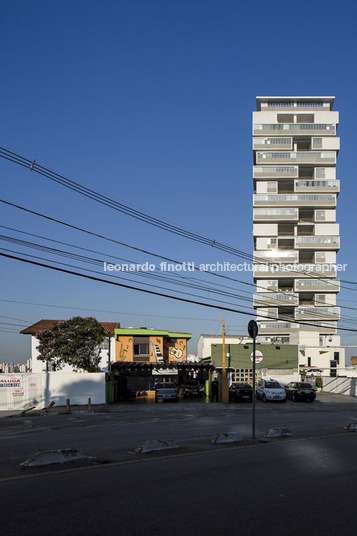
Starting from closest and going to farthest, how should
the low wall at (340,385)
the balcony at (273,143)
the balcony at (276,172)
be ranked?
the low wall at (340,385) → the balcony at (276,172) → the balcony at (273,143)

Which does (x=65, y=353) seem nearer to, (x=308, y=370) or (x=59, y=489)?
(x=308, y=370)

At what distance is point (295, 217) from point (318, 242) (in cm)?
663

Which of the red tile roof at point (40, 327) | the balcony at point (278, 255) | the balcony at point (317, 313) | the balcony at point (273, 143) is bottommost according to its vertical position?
the red tile roof at point (40, 327)

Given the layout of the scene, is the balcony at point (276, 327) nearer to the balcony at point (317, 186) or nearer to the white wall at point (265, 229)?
the white wall at point (265, 229)

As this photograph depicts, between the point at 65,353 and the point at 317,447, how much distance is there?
36364 mm

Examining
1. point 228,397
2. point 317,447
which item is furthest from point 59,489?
point 228,397

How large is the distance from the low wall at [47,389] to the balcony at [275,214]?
6557 cm

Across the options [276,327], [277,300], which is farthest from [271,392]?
[277,300]

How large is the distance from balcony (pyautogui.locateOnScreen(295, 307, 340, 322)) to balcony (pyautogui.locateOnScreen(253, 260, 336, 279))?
6512 mm

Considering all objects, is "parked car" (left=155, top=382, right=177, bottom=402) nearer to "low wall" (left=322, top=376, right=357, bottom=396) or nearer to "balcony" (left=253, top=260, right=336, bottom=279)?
"low wall" (left=322, top=376, right=357, bottom=396)

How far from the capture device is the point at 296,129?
93812 millimetres

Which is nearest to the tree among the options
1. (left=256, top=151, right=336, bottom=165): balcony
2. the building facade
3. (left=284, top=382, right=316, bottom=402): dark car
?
the building facade

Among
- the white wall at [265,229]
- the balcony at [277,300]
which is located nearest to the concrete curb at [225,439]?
the balcony at [277,300]

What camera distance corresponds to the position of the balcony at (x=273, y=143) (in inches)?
3669
